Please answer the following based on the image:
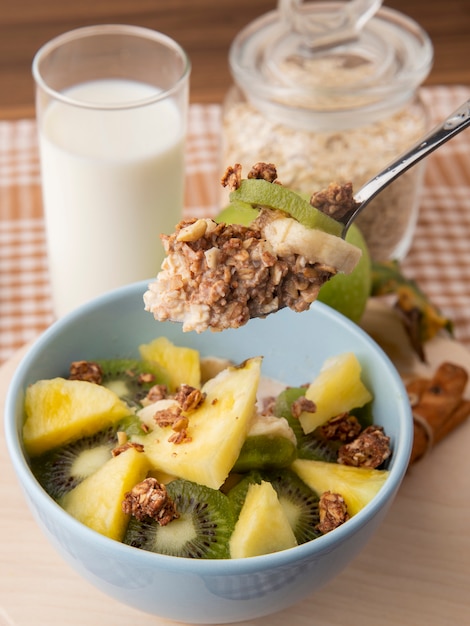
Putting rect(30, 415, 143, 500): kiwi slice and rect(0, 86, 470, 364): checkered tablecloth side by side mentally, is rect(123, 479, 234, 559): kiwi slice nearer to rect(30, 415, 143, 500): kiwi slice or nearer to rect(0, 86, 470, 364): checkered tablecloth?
Result: rect(30, 415, 143, 500): kiwi slice

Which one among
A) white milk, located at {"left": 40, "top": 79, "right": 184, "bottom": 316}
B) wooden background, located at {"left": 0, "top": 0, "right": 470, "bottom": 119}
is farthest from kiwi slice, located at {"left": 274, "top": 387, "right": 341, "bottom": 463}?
wooden background, located at {"left": 0, "top": 0, "right": 470, "bottom": 119}

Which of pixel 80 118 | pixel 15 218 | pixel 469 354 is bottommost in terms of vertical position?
pixel 15 218

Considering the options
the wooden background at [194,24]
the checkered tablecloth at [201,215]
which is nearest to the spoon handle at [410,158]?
the checkered tablecloth at [201,215]

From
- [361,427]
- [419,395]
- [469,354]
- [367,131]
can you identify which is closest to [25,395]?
[361,427]

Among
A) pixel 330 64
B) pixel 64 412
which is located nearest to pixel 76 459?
pixel 64 412

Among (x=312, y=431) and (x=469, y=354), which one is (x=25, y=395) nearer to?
(x=312, y=431)
